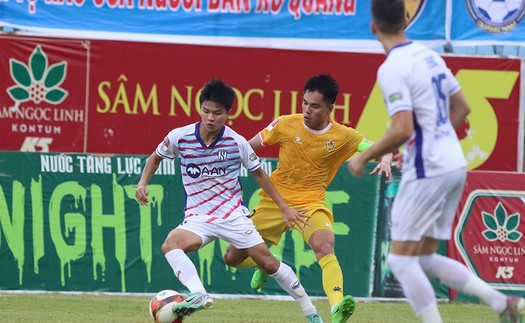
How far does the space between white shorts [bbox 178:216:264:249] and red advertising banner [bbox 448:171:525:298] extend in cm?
420

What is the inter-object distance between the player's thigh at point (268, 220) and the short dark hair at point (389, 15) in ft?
10.2

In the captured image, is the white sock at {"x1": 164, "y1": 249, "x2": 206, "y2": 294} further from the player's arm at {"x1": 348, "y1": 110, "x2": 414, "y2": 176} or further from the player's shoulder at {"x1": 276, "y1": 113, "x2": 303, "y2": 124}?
the player's arm at {"x1": 348, "y1": 110, "x2": 414, "y2": 176}

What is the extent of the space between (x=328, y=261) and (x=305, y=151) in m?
1.01

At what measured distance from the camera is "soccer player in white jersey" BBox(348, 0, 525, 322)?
596 centimetres

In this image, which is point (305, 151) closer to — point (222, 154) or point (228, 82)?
point (222, 154)

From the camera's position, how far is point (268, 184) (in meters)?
8.23

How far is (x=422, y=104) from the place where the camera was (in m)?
6.02

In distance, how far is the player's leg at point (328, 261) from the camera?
26.5 feet

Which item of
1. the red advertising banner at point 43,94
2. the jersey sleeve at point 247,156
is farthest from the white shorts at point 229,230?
the red advertising banner at point 43,94

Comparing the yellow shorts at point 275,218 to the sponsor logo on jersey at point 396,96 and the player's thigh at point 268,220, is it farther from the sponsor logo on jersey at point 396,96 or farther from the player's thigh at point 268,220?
the sponsor logo on jersey at point 396,96

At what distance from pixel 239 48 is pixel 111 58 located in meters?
1.80

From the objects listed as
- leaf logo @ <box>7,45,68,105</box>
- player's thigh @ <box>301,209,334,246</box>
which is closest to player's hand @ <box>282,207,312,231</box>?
player's thigh @ <box>301,209,334,246</box>

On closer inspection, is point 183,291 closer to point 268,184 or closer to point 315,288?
point 315,288

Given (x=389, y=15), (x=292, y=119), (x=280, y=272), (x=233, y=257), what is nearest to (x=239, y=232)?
(x=280, y=272)
